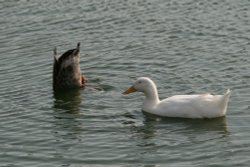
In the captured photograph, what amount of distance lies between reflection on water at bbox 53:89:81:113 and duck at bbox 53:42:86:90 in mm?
174

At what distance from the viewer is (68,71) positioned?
56.1 feet

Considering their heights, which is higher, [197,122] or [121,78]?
[121,78]

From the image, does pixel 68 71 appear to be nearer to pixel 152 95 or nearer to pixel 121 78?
pixel 121 78

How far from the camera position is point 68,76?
17.1m

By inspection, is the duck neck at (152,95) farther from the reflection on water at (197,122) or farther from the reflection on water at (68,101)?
the reflection on water at (68,101)

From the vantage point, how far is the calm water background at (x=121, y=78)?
508 inches

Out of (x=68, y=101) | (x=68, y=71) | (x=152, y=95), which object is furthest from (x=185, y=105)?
(x=68, y=71)

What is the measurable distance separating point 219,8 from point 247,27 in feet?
7.10

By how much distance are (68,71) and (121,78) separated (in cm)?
121

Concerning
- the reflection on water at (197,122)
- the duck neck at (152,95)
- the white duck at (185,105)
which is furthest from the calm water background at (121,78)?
the duck neck at (152,95)

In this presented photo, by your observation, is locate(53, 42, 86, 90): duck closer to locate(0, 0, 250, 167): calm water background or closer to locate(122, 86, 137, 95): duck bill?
locate(0, 0, 250, 167): calm water background

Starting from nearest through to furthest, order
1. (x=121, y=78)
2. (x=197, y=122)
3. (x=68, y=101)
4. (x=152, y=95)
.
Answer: (x=197, y=122)
(x=152, y=95)
(x=68, y=101)
(x=121, y=78)

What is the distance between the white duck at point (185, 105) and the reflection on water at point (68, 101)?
1520mm

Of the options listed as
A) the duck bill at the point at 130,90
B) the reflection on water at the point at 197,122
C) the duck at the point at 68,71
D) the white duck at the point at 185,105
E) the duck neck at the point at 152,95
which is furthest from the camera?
the duck at the point at 68,71
